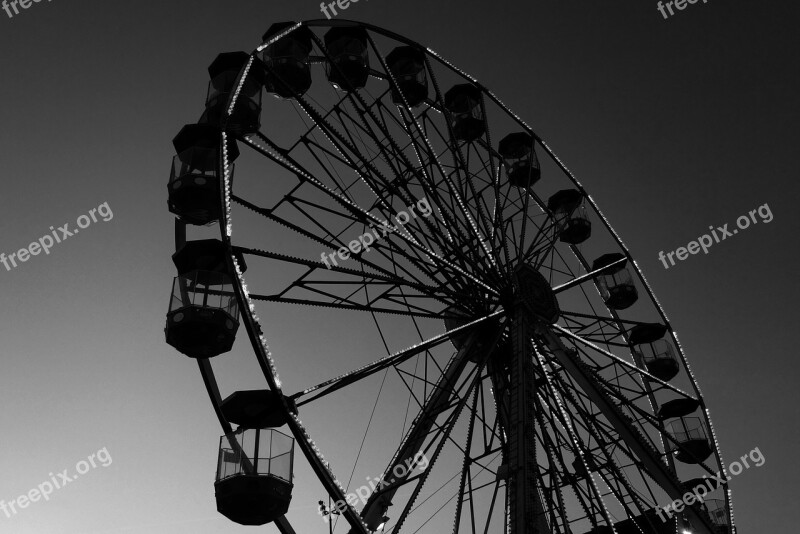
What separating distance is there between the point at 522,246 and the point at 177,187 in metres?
6.55

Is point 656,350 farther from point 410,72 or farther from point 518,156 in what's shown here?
point 410,72

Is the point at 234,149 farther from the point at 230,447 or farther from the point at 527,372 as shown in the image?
the point at 527,372

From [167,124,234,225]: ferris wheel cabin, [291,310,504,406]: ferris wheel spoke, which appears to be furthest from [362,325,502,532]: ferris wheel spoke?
[167,124,234,225]: ferris wheel cabin

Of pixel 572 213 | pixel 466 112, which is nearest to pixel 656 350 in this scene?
pixel 572 213

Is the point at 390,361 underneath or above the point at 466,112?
underneath

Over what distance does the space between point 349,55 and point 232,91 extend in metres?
4.51

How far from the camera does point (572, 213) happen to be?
1934 cm

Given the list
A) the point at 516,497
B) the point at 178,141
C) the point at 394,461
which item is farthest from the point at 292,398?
the point at 178,141

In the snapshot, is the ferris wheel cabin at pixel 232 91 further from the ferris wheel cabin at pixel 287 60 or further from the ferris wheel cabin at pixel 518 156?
the ferris wheel cabin at pixel 518 156

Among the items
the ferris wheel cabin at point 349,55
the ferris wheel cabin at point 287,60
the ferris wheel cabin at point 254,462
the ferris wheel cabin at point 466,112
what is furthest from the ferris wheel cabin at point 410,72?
the ferris wheel cabin at point 254,462

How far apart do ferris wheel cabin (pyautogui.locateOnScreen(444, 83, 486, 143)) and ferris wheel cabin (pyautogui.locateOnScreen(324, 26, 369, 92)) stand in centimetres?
281

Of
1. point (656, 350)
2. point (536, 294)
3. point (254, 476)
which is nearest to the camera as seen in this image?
point (254, 476)

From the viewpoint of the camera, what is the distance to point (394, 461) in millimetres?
11625

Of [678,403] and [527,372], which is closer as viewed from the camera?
[527,372]
